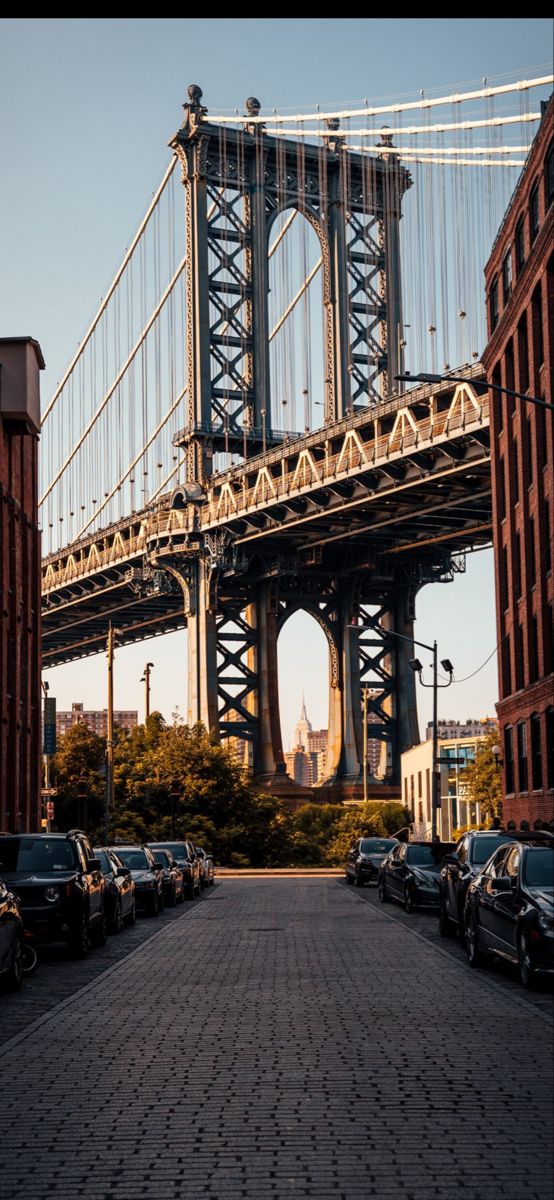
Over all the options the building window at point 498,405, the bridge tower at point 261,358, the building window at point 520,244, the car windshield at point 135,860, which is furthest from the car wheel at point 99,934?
the bridge tower at point 261,358

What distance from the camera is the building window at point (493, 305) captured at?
54.3 m

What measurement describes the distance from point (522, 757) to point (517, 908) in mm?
33680

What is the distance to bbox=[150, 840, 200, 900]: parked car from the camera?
38.4 meters

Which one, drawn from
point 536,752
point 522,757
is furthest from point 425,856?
point 522,757

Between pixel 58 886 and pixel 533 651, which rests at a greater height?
pixel 533 651

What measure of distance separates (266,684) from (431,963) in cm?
7707

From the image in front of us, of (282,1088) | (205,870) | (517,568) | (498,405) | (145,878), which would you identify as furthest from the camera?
(498,405)

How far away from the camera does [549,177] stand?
Answer: 140ft

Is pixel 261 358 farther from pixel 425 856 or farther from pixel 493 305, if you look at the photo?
pixel 425 856

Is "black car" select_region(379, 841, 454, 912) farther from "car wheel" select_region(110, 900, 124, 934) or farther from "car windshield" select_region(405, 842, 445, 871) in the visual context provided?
"car wheel" select_region(110, 900, 124, 934)

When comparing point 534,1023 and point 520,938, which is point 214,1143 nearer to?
point 534,1023

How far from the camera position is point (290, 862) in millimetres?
71250

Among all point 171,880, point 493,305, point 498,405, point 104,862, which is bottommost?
point 171,880

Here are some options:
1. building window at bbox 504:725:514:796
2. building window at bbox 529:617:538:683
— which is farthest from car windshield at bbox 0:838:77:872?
building window at bbox 504:725:514:796
